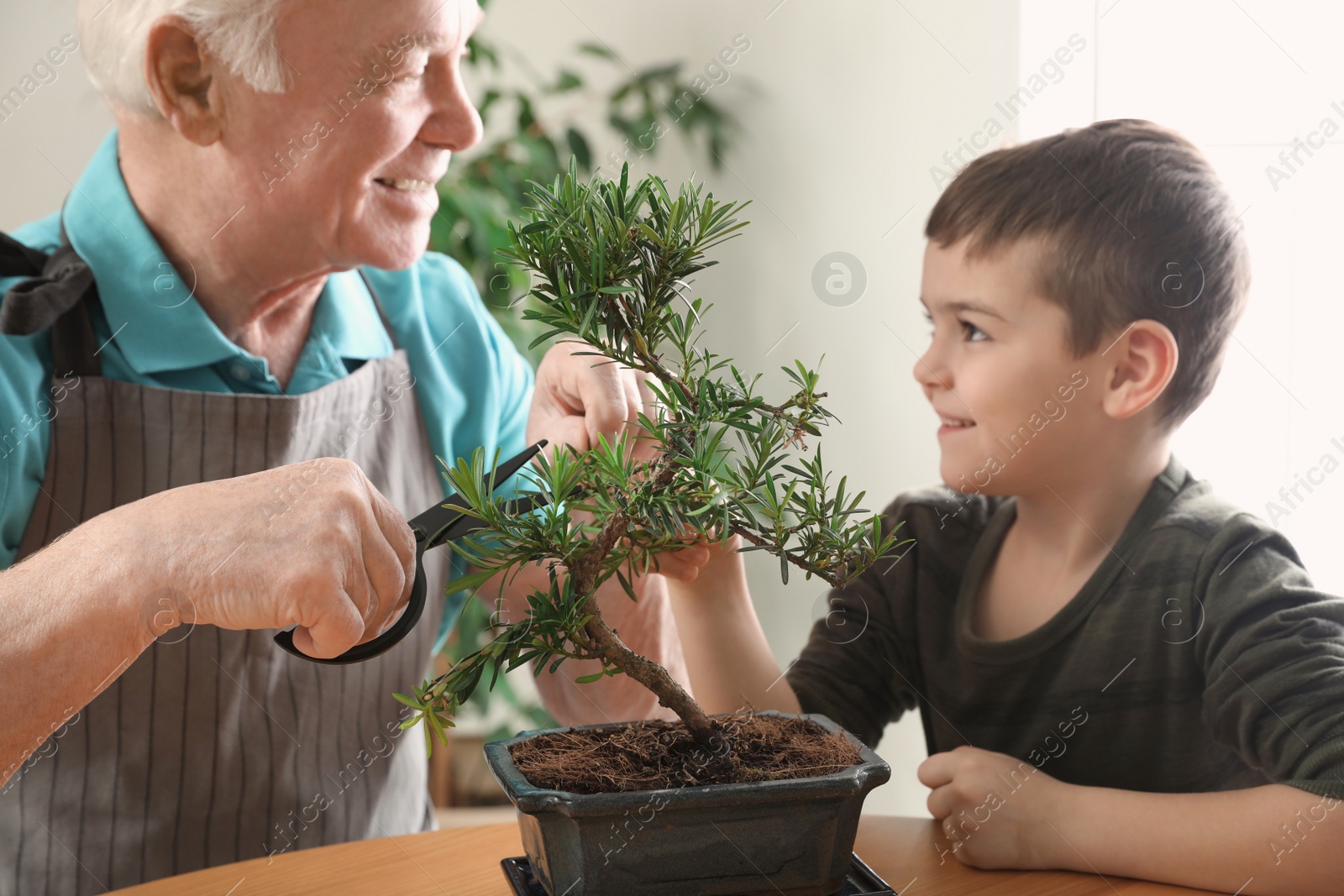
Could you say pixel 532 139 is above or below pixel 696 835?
above

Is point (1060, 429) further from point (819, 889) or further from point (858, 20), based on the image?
point (858, 20)

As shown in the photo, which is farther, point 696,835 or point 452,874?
point 452,874

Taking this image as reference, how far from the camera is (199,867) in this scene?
1093mm

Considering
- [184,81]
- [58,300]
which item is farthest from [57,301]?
[184,81]

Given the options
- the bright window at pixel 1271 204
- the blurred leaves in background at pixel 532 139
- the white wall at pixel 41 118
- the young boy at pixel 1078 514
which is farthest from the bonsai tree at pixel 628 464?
the white wall at pixel 41 118

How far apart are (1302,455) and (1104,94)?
551 millimetres

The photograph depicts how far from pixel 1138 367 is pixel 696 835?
2.37 feet

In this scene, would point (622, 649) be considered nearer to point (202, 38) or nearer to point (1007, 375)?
point (1007, 375)

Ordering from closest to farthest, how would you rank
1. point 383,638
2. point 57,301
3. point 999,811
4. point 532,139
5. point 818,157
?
point 383,638 → point 999,811 → point 57,301 → point 818,157 → point 532,139

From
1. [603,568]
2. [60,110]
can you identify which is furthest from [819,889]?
[60,110]

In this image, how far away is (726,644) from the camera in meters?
1.04

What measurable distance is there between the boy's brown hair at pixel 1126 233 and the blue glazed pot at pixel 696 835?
62 centimetres

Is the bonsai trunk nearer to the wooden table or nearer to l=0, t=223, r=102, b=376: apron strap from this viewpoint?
the wooden table

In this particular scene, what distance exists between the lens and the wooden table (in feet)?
2.63
